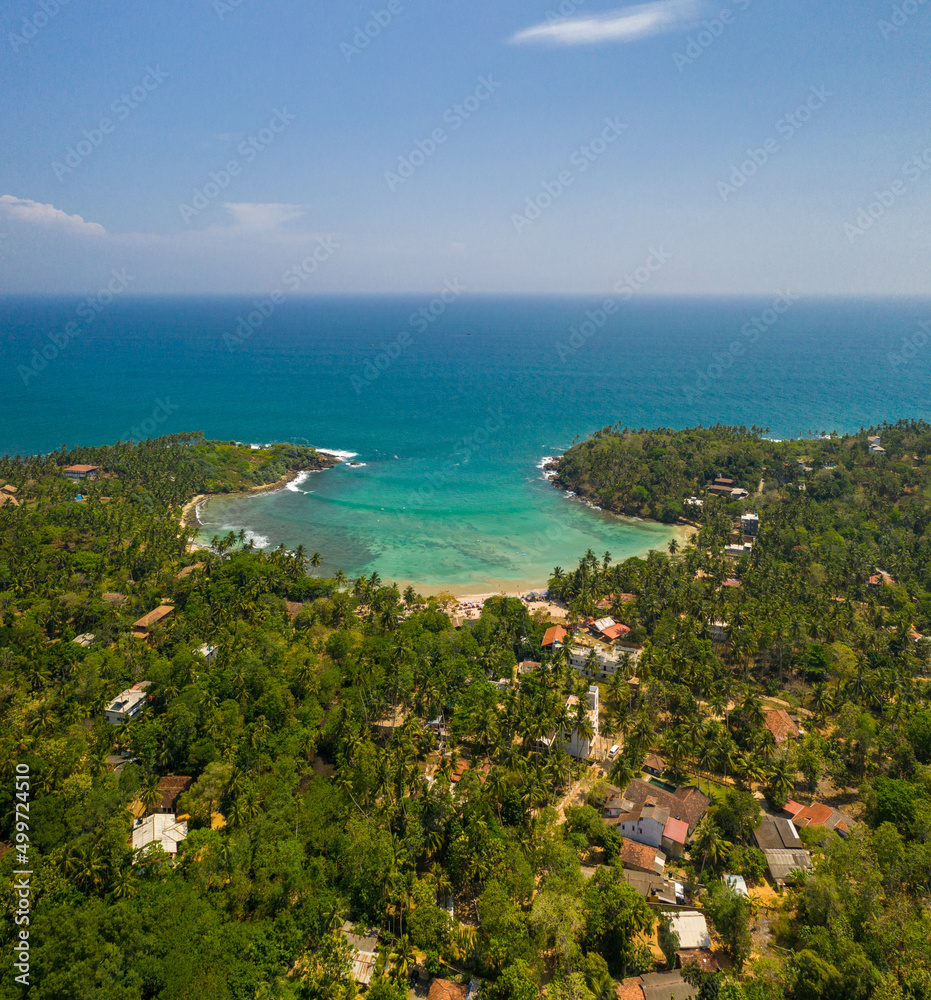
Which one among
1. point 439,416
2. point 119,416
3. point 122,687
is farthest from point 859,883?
point 119,416

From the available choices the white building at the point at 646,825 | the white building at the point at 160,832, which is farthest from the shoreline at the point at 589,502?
the white building at the point at 160,832

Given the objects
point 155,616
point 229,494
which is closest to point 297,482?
point 229,494

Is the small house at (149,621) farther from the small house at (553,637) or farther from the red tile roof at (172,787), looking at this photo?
the small house at (553,637)

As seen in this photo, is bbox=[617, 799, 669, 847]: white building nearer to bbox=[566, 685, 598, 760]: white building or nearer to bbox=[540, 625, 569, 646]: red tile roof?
bbox=[566, 685, 598, 760]: white building

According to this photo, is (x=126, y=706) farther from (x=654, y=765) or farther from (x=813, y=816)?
(x=813, y=816)

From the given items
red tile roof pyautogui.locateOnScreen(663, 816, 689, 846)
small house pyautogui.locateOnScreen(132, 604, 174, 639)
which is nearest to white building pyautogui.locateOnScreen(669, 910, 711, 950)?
red tile roof pyautogui.locateOnScreen(663, 816, 689, 846)
